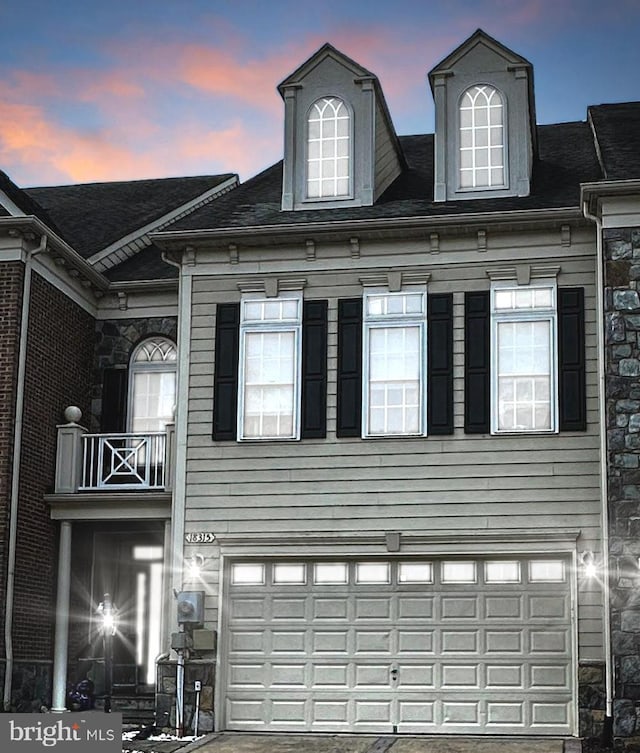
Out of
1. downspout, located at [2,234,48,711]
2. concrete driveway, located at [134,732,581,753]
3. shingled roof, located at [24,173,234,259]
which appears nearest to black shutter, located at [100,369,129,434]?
shingled roof, located at [24,173,234,259]

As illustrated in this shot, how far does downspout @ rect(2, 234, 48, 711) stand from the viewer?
17.8m

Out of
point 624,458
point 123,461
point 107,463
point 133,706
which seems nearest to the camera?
point 624,458

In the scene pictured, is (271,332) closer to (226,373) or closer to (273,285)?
(273,285)

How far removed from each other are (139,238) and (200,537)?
20.3 ft

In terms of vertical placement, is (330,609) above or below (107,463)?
below

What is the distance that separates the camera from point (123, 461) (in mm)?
19109

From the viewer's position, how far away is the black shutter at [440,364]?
17.4 m

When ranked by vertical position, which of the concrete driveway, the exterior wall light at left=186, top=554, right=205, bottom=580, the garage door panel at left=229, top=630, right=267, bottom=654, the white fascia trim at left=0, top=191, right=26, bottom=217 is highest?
the white fascia trim at left=0, top=191, right=26, bottom=217

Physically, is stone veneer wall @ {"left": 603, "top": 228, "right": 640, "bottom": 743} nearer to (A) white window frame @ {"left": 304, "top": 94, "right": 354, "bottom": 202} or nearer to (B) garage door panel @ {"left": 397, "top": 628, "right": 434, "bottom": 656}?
(B) garage door panel @ {"left": 397, "top": 628, "right": 434, "bottom": 656}

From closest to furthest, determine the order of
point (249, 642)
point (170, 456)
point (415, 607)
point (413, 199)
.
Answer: point (415, 607) → point (249, 642) → point (413, 199) → point (170, 456)

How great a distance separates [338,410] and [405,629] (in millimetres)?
2985

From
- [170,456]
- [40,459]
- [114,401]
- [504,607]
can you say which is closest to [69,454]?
[40,459]

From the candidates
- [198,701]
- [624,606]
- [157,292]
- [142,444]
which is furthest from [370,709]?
[157,292]

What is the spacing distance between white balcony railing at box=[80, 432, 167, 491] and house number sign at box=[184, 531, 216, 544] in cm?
129
